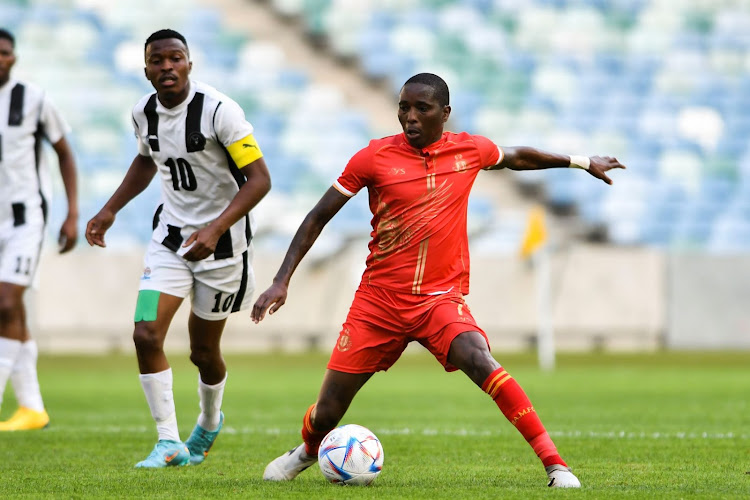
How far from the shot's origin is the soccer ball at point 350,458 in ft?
18.1

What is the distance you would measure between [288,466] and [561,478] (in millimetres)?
1406

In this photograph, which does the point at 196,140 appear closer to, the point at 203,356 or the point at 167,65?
the point at 167,65

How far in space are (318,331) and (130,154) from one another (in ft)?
18.1

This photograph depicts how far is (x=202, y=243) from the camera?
19.8ft

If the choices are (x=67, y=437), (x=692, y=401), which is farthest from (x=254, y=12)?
(x=67, y=437)

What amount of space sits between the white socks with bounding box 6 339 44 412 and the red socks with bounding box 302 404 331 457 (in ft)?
11.3

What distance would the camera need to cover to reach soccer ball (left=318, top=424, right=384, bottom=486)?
5.52m

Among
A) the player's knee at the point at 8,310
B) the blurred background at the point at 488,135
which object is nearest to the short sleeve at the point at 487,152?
the player's knee at the point at 8,310

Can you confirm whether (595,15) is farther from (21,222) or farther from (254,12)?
(21,222)

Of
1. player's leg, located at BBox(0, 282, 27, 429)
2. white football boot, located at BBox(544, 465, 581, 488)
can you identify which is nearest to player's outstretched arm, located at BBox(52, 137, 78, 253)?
player's leg, located at BBox(0, 282, 27, 429)

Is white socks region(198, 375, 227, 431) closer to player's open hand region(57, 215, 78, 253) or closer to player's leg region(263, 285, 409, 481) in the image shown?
player's leg region(263, 285, 409, 481)

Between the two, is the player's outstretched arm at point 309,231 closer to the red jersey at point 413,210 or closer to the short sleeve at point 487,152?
the red jersey at point 413,210

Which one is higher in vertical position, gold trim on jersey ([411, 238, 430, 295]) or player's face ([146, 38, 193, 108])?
player's face ([146, 38, 193, 108])

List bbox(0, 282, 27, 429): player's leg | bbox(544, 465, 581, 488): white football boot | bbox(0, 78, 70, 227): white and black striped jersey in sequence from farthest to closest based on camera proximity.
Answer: bbox(0, 78, 70, 227): white and black striped jersey → bbox(0, 282, 27, 429): player's leg → bbox(544, 465, 581, 488): white football boot
